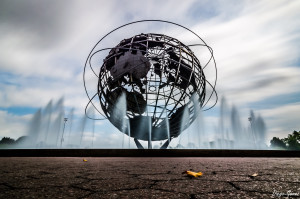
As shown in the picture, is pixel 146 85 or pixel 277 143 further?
pixel 277 143

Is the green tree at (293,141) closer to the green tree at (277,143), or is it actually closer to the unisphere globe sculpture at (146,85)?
the green tree at (277,143)

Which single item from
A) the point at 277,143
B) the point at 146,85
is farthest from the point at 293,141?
the point at 146,85

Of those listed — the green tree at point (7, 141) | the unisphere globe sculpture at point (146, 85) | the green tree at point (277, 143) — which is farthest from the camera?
the green tree at point (277, 143)

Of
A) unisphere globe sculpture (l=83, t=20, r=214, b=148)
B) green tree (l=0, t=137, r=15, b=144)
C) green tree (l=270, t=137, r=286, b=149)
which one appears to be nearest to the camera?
unisphere globe sculpture (l=83, t=20, r=214, b=148)

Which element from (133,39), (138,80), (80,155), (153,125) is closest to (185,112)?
(153,125)

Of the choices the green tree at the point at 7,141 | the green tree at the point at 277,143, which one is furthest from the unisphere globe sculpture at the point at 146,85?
the green tree at the point at 277,143

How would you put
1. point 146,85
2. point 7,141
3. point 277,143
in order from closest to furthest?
point 146,85 → point 7,141 → point 277,143

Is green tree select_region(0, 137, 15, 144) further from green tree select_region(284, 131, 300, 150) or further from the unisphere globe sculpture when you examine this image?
green tree select_region(284, 131, 300, 150)

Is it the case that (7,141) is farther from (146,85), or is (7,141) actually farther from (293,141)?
(293,141)

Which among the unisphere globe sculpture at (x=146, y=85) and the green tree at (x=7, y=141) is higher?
the unisphere globe sculpture at (x=146, y=85)

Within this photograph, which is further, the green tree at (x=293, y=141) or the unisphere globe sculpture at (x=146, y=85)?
the green tree at (x=293, y=141)

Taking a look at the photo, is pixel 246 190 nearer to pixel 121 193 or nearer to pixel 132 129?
pixel 121 193

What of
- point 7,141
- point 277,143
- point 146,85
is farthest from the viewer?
point 277,143

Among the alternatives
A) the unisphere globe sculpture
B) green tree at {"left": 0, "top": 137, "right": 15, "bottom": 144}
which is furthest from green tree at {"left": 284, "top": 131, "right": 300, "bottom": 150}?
green tree at {"left": 0, "top": 137, "right": 15, "bottom": 144}
